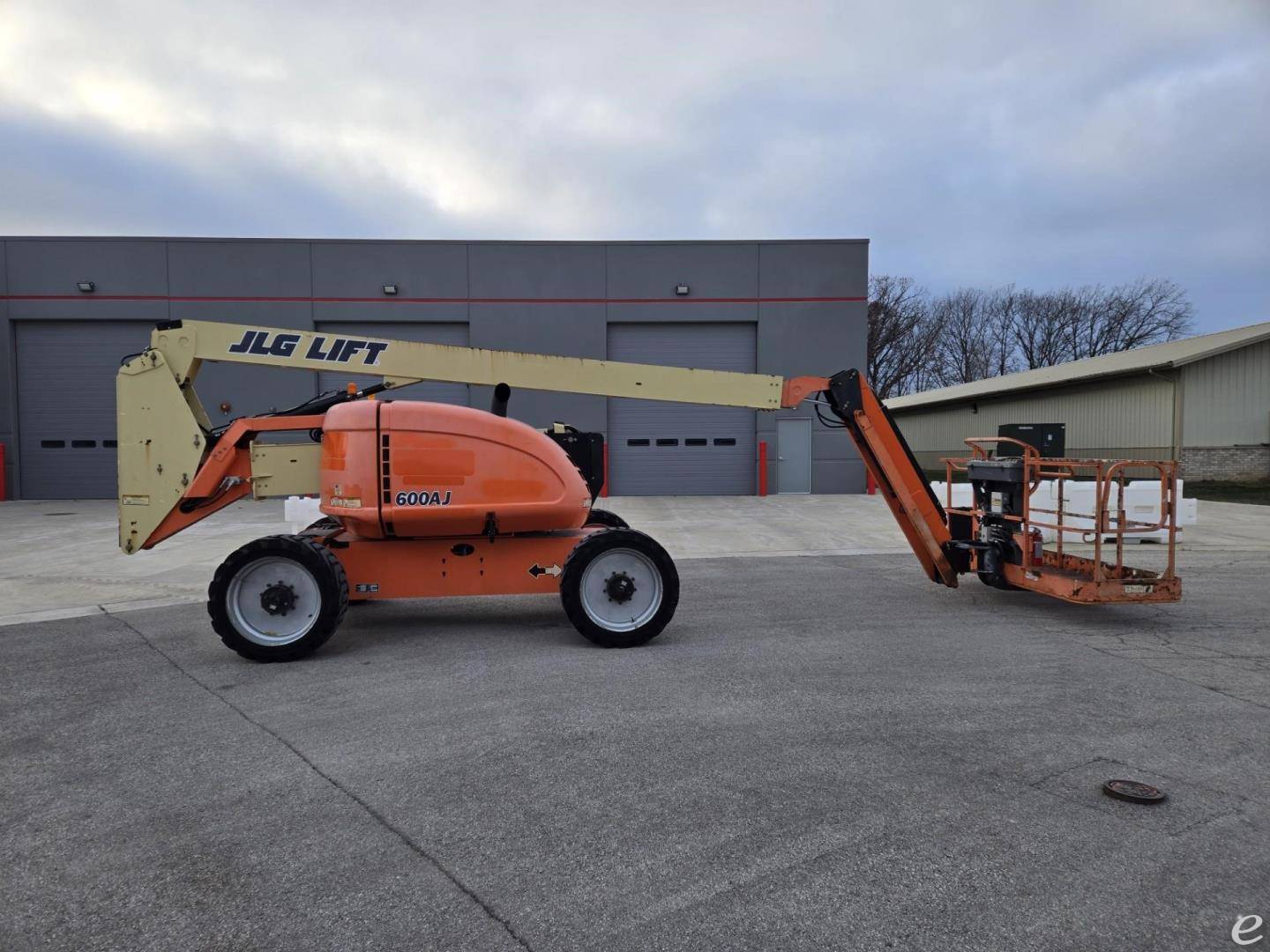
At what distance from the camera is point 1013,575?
7.68 m

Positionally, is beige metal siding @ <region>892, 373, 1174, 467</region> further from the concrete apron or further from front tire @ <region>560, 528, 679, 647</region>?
front tire @ <region>560, 528, 679, 647</region>

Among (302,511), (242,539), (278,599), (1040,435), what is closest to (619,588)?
(278,599)

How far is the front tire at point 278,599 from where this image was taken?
19.4 ft

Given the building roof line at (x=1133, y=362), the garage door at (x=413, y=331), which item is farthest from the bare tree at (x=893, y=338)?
the garage door at (x=413, y=331)

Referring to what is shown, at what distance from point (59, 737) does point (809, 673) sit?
4822 millimetres

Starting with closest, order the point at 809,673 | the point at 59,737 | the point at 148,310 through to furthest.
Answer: the point at 59,737 → the point at 809,673 → the point at 148,310

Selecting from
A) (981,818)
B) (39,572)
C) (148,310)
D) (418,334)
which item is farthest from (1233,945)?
(148,310)

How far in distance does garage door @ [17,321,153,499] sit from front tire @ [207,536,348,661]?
19684mm

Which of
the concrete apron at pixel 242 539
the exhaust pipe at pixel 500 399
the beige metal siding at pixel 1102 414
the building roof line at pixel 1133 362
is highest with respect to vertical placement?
the building roof line at pixel 1133 362

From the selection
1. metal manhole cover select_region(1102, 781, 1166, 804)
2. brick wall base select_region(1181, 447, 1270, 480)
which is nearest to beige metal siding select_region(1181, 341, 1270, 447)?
brick wall base select_region(1181, 447, 1270, 480)

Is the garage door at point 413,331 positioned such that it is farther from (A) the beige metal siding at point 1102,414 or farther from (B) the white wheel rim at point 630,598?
(A) the beige metal siding at point 1102,414

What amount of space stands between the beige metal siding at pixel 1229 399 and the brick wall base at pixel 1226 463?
0.23m

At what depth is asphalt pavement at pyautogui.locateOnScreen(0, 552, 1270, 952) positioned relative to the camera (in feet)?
8.80

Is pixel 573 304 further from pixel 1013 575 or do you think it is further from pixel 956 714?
pixel 956 714
